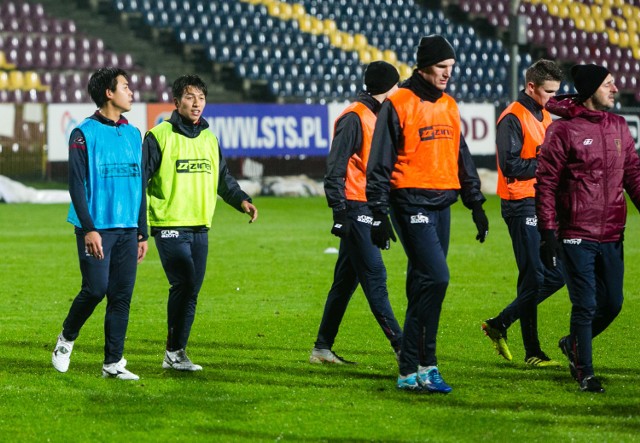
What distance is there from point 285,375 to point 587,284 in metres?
2.00

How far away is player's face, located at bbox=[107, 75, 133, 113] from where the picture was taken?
7.29 meters

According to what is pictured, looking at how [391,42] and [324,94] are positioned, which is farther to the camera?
[391,42]

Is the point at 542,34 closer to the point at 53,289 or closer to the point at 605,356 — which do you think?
the point at 53,289

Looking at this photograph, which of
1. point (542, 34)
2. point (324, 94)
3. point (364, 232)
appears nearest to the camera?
point (364, 232)

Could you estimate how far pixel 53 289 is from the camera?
1228 cm

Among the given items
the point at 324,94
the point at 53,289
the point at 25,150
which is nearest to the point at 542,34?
the point at 324,94

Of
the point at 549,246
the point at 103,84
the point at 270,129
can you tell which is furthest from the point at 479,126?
the point at 549,246

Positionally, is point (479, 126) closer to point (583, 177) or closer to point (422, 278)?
point (583, 177)

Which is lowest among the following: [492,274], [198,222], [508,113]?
[492,274]

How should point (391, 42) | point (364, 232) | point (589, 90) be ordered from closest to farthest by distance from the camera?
point (589, 90) → point (364, 232) → point (391, 42)

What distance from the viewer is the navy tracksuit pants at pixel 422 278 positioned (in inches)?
270

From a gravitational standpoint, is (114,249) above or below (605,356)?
above

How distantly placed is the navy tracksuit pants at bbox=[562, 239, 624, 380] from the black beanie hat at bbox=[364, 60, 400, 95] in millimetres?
1659

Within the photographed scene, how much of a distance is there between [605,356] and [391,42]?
28.2 m
